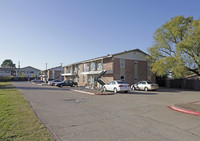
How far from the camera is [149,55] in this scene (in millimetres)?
28172

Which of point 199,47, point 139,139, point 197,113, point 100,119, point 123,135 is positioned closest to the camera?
point 139,139

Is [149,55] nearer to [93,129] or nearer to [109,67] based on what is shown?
[109,67]

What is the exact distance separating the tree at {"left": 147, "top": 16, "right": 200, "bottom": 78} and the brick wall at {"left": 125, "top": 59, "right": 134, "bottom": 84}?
3575mm

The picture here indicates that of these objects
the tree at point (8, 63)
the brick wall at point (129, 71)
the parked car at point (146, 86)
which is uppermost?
the tree at point (8, 63)

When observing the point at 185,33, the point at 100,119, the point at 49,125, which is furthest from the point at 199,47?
the point at 49,125

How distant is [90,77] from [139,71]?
9.89m

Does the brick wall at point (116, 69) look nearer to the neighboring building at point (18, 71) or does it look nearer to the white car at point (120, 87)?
the white car at point (120, 87)

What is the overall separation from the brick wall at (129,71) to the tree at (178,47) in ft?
11.7

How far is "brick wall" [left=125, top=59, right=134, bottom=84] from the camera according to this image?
26.5 meters

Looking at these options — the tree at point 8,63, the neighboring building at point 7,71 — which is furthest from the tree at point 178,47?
the tree at point 8,63

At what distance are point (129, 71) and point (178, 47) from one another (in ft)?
28.1

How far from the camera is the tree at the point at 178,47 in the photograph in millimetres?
21922

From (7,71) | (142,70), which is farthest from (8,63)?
(142,70)

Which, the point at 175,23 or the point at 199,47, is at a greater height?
the point at 175,23
